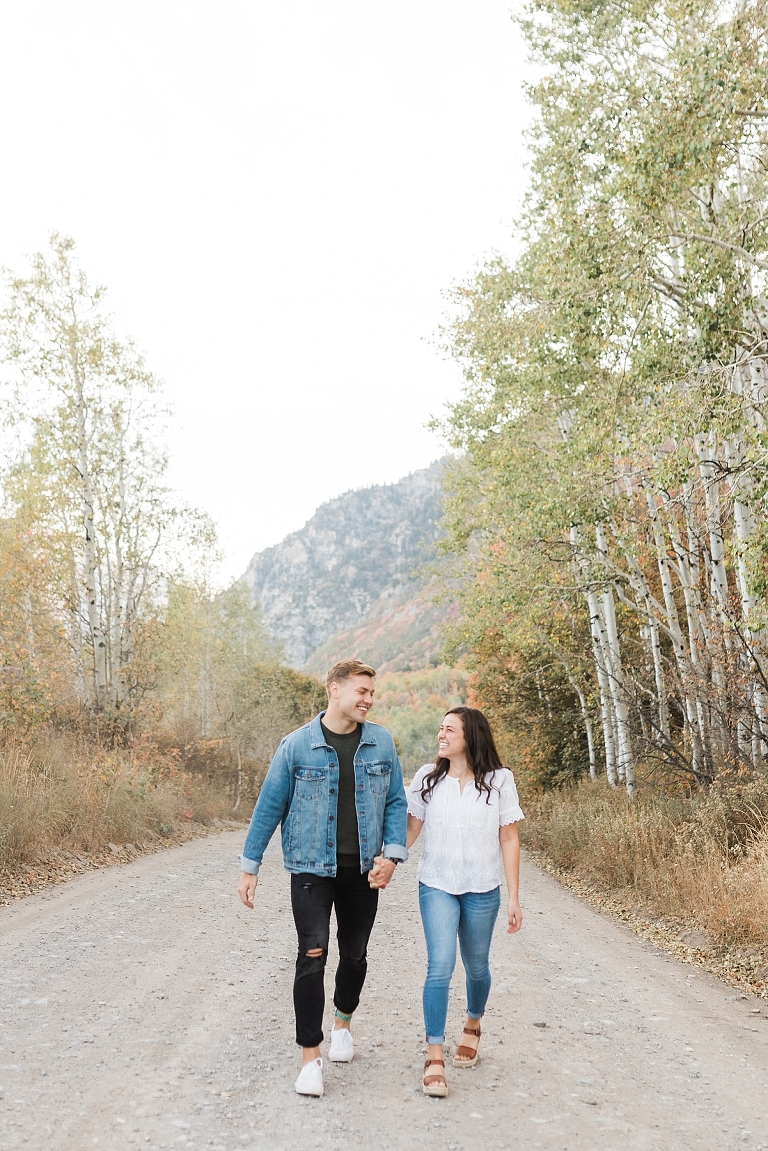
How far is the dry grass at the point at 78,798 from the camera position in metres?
11.2

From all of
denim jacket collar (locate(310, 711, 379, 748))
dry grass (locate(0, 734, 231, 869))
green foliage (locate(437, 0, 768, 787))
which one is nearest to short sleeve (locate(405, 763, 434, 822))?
denim jacket collar (locate(310, 711, 379, 748))

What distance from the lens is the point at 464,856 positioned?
469cm

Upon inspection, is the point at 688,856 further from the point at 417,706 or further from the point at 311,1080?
the point at 417,706

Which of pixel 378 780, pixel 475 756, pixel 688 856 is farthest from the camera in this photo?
pixel 688 856

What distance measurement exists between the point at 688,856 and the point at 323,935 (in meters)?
6.09

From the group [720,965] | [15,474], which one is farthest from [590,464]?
[15,474]

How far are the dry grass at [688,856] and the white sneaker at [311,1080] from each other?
14.9 feet

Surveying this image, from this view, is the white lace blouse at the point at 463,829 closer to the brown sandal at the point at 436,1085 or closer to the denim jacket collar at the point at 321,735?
the denim jacket collar at the point at 321,735

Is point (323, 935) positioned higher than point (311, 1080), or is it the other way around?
point (323, 935)

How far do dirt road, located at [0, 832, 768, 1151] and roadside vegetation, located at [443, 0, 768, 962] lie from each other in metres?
1.89

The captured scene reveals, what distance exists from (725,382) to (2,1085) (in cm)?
857

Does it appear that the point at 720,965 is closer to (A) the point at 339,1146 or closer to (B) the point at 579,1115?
(B) the point at 579,1115

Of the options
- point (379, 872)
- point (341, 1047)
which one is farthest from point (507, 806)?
point (341, 1047)

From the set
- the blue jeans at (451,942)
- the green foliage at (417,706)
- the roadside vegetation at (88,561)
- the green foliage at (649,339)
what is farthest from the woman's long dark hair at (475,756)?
the green foliage at (417,706)
